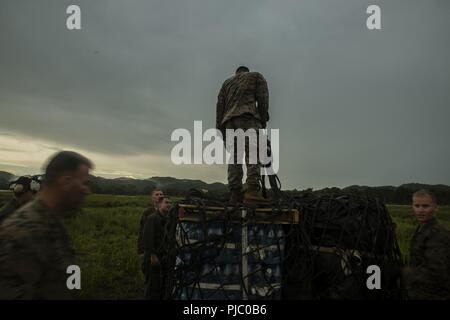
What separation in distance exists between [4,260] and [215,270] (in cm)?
205

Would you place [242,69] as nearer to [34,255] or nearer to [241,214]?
[241,214]

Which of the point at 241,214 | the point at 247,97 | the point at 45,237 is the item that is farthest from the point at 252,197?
the point at 45,237

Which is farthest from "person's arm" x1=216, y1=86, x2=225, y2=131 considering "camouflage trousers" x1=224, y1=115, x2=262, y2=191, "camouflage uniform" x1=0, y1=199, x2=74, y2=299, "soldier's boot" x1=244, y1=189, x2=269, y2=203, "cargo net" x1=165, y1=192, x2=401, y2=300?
"camouflage uniform" x1=0, y1=199, x2=74, y2=299

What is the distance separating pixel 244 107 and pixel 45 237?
132 inches

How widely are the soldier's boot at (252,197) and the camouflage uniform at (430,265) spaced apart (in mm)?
1763

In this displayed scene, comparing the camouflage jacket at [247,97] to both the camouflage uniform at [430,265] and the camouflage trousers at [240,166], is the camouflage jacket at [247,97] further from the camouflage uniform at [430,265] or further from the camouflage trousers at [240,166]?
the camouflage uniform at [430,265]

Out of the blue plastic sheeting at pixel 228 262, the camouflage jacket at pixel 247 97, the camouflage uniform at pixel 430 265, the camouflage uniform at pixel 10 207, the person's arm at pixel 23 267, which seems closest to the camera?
the person's arm at pixel 23 267

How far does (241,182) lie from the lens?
4.82 meters

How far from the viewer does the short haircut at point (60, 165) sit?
7.95ft

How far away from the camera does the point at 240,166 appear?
191 inches

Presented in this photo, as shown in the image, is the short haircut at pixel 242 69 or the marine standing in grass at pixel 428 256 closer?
the marine standing in grass at pixel 428 256

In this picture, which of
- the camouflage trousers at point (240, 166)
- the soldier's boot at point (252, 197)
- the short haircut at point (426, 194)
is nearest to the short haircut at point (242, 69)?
the camouflage trousers at point (240, 166)
